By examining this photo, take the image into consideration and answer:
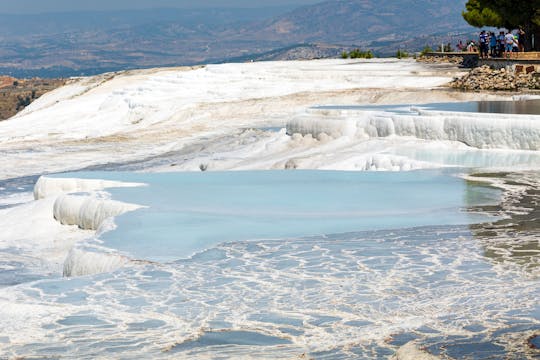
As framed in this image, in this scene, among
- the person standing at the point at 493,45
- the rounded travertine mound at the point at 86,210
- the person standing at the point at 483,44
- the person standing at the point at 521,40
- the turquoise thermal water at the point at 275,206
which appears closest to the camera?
the turquoise thermal water at the point at 275,206

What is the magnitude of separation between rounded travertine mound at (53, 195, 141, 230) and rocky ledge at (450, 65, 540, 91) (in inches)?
506

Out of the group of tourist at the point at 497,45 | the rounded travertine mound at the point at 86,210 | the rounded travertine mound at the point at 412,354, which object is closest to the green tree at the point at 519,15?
the group of tourist at the point at 497,45

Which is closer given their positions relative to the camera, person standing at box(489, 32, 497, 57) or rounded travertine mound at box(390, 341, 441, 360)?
rounded travertine mound at box(390, 341, 441, 360)

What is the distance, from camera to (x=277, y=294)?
24.1 ft

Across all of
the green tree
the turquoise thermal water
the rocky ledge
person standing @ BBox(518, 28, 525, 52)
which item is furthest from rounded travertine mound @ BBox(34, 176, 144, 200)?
person standing @ BBox(518, 28, 525, 52)

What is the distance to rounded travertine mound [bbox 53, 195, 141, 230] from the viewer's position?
A: 10781 mm

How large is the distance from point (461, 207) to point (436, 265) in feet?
7.46

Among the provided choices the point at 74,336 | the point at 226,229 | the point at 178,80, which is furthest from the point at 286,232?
the point at 178,80

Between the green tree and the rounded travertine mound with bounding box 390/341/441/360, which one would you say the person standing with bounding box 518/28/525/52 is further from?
the rounded travertine mound with bounding box 390/341/441/360

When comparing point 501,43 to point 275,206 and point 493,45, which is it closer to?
point 493,45

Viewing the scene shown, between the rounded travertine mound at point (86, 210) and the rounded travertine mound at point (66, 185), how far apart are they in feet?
2.65

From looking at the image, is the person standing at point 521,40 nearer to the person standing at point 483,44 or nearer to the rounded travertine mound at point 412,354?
the person standing at point 483,44

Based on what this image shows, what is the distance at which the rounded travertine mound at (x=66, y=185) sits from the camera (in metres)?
12.8

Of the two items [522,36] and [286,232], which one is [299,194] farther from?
[522,36]
